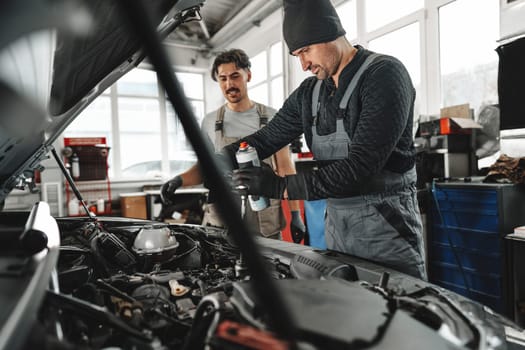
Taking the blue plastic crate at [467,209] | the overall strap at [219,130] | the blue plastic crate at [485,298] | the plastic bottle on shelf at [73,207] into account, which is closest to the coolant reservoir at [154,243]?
the overall strap at [219,130]

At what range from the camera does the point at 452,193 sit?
258 cm

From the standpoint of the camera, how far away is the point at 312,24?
4.24 ft

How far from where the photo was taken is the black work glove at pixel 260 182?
117cm

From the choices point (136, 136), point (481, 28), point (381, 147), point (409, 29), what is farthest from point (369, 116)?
point (136, 136)

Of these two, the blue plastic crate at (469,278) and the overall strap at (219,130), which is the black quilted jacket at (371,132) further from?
the blue plastic crate at (469,278)

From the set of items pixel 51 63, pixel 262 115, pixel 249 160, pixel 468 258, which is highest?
pixel 262 115

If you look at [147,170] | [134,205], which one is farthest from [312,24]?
[147,170]

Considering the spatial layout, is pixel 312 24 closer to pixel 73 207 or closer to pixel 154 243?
pixel 154 243

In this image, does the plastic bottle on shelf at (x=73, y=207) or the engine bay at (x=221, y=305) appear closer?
the engine bay at (x=221, y=305)

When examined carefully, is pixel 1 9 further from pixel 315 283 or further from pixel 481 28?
pixel 481 28

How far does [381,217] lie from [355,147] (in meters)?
0.31

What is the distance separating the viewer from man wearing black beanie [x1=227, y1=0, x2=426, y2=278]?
3.83ft

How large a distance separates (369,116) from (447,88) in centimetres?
273

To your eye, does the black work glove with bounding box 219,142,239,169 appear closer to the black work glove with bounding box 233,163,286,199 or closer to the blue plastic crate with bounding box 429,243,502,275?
the black work glove with bounding box 233,163,286,199
